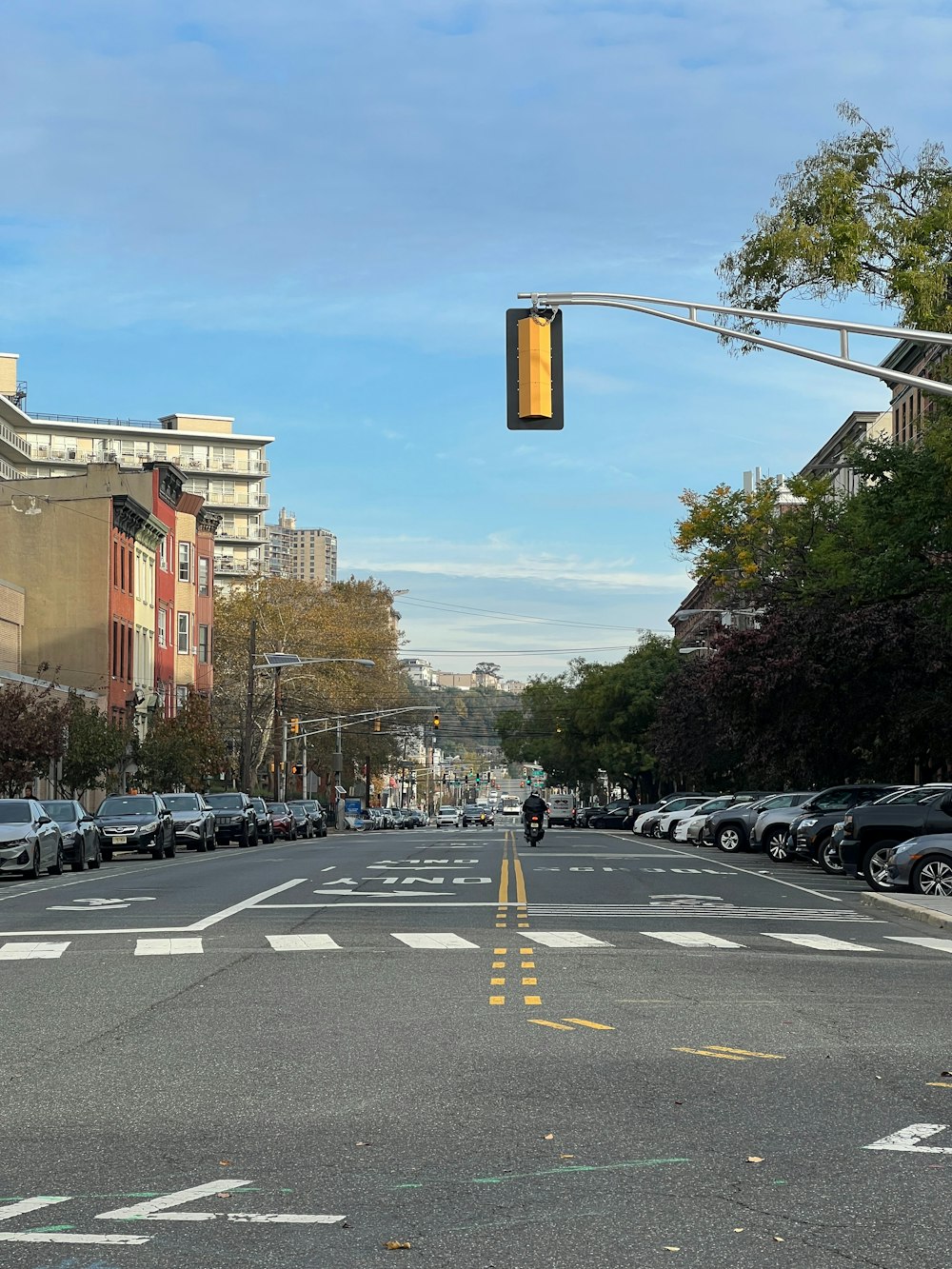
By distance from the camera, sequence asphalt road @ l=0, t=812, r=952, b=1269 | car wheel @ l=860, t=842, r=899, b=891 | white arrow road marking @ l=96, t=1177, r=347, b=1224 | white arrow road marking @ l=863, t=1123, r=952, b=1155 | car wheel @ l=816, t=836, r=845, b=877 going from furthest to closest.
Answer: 1. car wheel @ l=816, t=836, r=845, b=877
2. car wheel @ l=860, t=842, r=899, b=891
3. white arrow road marking @ l=863, t=1123, r=952, b=1155
4. white arrow road marking @ l=96, t=1177, r=347, b=1224
5. asphalt road @ l=0, t=812, r=952, b=1269

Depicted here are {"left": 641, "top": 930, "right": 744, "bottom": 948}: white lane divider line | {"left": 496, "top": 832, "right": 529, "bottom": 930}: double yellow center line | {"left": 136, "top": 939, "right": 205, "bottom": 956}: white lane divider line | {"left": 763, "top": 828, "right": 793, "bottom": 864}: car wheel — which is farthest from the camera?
{"left": 763, "top": 828, "right": 793, "bottom": 864}: car wheel

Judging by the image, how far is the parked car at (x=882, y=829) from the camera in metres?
26.3

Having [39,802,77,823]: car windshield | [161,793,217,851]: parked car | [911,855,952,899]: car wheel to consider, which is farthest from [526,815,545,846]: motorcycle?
[911,855,952,899]: car wheel

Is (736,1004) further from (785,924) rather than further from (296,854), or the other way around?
(296,854)

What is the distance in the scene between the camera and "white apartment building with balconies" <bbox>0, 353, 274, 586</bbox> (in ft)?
508

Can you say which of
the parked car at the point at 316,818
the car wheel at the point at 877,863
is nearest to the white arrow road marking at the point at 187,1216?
the car wheel at the point at 877,863

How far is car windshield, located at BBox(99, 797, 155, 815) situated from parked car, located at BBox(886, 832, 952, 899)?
75.8 ft

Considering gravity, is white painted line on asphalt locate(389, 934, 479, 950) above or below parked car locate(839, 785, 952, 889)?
below

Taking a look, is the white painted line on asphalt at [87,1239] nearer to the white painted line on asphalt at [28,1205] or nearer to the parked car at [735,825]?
the white painted line on asphalt at [28,1205]

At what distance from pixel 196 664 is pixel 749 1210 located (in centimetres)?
8508

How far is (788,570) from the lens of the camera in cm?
5100

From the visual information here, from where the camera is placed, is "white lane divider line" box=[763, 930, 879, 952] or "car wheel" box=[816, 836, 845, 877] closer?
"white lane divider line" box=[763, 930, 879, 952]

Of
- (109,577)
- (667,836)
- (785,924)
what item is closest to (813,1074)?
(785,924)

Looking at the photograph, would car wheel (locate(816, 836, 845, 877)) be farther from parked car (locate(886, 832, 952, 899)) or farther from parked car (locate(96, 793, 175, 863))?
parked car (locate(96, 793, 175, 863))
